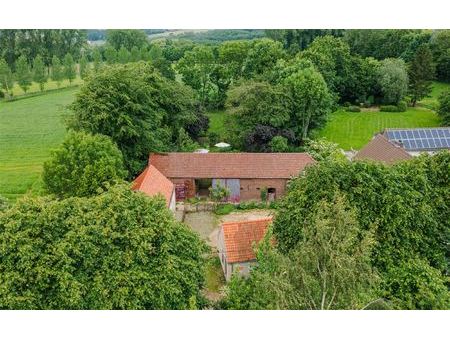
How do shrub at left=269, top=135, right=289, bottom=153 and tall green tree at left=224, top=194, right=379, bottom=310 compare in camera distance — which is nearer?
tall green tree at left=224, top=194, right=379, bottom=310

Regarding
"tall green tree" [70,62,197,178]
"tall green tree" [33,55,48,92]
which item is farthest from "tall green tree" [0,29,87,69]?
"tall green tree" [70,62,197,178]

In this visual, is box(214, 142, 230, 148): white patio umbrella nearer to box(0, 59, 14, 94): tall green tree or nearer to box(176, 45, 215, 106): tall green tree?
box(176, 45, 215, 106): tall green tree

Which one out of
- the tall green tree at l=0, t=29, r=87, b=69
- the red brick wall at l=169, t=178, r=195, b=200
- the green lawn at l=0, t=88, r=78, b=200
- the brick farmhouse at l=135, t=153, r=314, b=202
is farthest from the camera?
the tall green tree at l=0, t=29, r=87, b=69

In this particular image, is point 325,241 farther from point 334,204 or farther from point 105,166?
point 105,166

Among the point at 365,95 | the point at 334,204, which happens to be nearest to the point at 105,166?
the point at 334,204

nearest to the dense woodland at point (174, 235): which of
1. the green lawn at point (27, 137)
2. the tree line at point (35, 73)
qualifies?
the green lawn at point (27, 137)

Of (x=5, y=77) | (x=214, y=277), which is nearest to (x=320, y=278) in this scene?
(x=214, y=277)

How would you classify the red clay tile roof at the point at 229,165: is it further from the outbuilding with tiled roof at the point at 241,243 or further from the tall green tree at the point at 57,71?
the tall green tree at the point at 57,71
